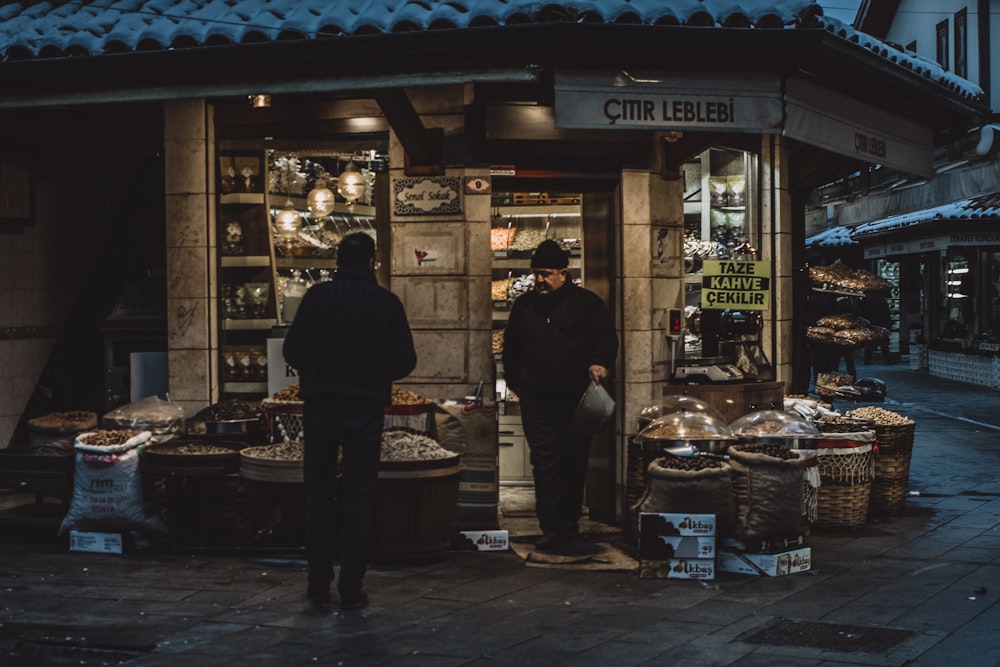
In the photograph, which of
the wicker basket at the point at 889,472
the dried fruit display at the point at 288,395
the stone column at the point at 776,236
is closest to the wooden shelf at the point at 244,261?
the dried fruit display at the point at 288,395

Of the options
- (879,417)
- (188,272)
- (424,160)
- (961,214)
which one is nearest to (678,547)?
(879,417)

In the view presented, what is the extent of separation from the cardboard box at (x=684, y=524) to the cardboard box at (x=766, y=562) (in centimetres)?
30

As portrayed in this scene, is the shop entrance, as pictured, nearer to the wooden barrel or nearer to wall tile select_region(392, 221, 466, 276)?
wall tile select_region(392, 221, 466, 276)

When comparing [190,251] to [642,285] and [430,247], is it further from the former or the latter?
[642,285]

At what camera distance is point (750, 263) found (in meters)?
10.2

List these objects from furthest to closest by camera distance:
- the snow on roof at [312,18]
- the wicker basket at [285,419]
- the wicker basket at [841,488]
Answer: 1. the wicker basket at [841,488]
2. the wicker basket at [285,419]
3. the snow on roof at [312,18]

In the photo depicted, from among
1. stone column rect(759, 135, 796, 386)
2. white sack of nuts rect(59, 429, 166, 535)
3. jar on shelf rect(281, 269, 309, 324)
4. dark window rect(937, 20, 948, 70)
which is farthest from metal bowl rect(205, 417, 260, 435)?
dark window rect(937, 20, 948, 70)

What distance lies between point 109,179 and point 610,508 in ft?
20.3

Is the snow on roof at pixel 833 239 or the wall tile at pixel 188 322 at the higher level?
the snow on roof at pixel 833 239

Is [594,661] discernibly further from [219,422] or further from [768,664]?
[219,422]

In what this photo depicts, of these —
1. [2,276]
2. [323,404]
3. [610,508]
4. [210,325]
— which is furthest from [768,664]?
A: [2,276]

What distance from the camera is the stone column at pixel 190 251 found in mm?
10008

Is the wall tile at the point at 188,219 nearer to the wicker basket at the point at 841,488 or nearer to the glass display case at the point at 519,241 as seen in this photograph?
the glass display case at the point at 519,241

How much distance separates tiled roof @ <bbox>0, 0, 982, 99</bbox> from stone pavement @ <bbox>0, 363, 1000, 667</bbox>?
3.59 m
